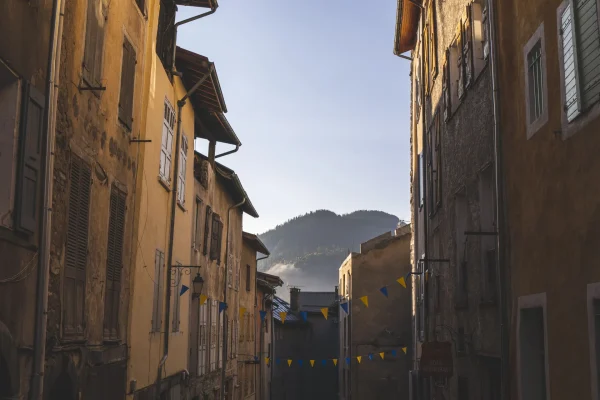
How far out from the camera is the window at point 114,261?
1170cm

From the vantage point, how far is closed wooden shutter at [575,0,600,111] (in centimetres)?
745

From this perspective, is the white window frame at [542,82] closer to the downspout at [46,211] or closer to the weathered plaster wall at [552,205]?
the weathered plaster wall at [552,205]

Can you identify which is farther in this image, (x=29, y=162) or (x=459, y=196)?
(x=459, y=196)

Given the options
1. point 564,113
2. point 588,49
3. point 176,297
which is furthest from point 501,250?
point 176,297

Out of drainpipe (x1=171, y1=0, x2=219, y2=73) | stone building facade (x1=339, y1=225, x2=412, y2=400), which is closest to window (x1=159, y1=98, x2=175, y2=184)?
drainpipe (x1=171, y1=0, x2=219, y2=73)

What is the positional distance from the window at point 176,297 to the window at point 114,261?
15.2 ft

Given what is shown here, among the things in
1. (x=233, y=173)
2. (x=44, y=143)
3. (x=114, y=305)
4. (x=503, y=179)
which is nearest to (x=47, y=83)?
(x=44, y=143)

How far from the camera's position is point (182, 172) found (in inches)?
693

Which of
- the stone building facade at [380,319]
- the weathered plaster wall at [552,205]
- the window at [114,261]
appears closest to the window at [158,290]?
the window at [114,261]

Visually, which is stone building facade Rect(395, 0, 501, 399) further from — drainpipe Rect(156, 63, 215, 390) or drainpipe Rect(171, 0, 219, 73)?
drainpipe Rect(156, 63, 215, 390)

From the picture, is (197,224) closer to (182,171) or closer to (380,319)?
(182,171)

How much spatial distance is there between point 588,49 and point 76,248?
6293 millimetres

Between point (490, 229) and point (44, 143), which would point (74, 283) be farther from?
point (490, 229)

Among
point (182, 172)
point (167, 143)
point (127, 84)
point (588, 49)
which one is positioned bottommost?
point (588, 49)
